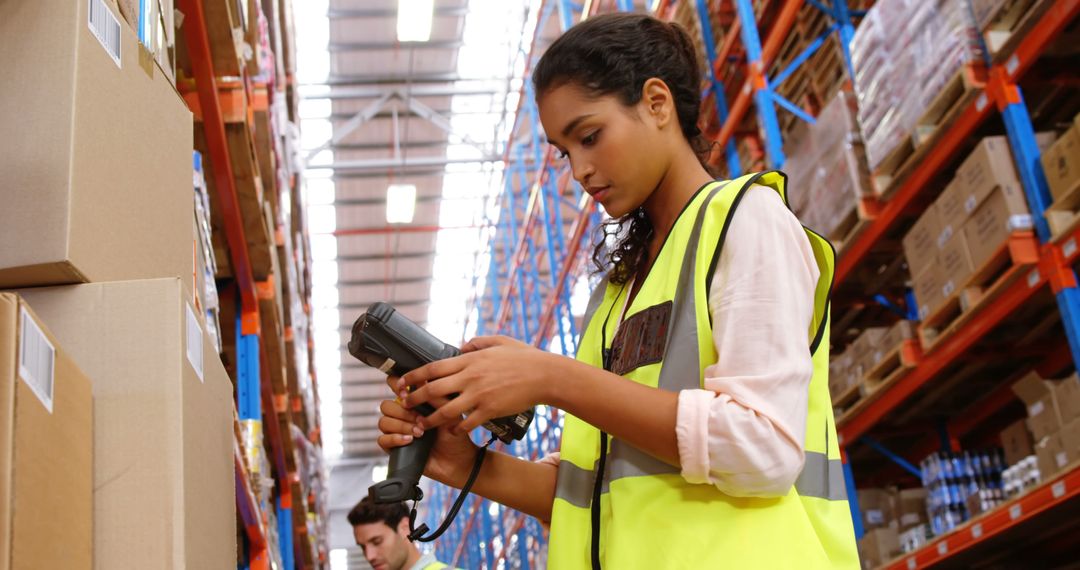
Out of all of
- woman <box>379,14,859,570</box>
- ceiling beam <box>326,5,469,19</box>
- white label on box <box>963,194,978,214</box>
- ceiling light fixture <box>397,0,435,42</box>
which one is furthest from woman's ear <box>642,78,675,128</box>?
ceiling beam <box>326,5,469,19</box>

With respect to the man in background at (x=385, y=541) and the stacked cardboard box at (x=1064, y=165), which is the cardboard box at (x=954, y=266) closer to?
the stacked cardboard box at (x=1064, y=165)

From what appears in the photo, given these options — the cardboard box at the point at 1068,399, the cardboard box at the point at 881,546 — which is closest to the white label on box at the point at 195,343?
the cardboard box at the point at 1068,399

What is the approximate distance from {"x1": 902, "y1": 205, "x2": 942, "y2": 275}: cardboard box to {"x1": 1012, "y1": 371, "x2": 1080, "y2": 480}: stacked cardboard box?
0.78m

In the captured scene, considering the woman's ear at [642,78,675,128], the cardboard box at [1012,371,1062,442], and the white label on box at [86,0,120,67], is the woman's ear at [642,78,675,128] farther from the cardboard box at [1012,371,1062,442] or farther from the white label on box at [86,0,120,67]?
the cardboard box at [1012,371,1062,442]

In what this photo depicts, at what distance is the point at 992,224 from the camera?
471 cm

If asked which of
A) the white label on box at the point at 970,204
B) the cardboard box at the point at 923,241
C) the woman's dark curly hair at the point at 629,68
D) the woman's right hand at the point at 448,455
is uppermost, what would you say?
the cardboard box at the point at 923,241

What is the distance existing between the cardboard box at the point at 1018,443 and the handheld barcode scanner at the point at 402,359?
4834 millimetres

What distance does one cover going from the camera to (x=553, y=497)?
165cm

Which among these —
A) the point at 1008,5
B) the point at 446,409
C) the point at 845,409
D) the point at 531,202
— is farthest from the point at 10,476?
the point at 531,202

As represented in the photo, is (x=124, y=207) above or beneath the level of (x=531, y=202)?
beneath

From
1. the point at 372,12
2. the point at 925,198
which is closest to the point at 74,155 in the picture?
the point at 925,198

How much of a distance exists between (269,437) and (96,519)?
5.33m

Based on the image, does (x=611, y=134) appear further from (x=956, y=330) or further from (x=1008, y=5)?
(x=956, y=330)

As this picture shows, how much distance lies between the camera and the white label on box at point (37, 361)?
97 centimetres
